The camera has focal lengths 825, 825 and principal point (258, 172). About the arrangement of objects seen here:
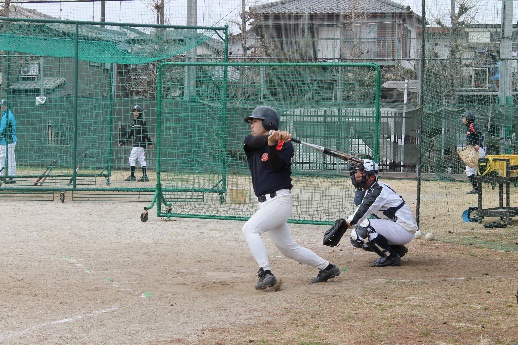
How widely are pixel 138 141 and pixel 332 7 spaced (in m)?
15.6

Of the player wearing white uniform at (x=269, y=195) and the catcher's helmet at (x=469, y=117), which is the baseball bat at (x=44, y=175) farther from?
the player wearing white uniform at (x=269, y=195)

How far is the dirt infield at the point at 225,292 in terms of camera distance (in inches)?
252

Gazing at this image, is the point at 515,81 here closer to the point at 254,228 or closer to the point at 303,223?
the point at 303,223

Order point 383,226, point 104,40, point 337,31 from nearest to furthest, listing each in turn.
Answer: point 383,226 → point 104,40 → point 337,31

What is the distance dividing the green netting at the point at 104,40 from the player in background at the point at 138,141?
179 cm

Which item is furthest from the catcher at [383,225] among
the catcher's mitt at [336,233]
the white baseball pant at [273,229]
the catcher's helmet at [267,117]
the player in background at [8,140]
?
the player in background at [8,140]

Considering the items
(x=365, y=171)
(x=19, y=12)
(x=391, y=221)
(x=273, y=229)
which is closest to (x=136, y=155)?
(x=391, y=221)

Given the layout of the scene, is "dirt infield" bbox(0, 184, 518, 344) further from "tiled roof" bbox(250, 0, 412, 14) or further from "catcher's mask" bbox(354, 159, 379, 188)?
"tiled roof" bbox(250, 0, 412, 14)

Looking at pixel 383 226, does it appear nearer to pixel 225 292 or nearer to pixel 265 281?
pixel 265 281

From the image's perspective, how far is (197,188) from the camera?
1454cm

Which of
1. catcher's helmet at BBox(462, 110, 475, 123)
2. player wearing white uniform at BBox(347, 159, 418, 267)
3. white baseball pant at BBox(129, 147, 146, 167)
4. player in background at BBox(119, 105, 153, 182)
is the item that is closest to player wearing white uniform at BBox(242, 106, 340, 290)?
player wearing white uniform at BBox(347, 159, 418, 267)

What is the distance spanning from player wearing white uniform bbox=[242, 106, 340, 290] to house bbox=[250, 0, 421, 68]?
51.2 ft

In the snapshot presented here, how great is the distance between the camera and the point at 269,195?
27.1 ft

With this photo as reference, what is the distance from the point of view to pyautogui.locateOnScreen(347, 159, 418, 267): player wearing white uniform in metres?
9.31
